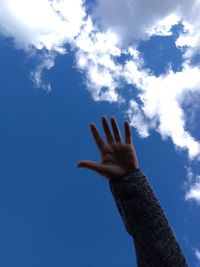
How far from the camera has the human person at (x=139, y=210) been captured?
7.17 ft

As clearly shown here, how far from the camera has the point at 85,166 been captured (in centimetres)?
268

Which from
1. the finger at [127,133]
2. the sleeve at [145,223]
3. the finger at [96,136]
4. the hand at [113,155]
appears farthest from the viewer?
the finger at [96,136]

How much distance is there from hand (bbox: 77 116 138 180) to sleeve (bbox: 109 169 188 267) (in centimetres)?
→ 12

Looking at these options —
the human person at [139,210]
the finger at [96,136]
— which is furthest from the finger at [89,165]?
the finger at [96,136]

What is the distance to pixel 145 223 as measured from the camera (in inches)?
89.7

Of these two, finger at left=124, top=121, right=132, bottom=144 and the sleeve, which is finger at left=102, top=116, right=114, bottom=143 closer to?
finger at left=124, top=121, right=132, bottom=144

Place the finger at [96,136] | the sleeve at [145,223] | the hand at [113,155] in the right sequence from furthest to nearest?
the finger at [96,136] < the hand at [113,155] < the sleeve at [145,223]

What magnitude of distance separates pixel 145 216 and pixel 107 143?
36.4 inches

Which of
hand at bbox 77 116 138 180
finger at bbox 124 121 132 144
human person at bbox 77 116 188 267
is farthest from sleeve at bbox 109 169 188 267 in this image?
finger at bbox 124 121 132 144

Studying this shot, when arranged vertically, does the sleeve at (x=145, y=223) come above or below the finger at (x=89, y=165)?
below

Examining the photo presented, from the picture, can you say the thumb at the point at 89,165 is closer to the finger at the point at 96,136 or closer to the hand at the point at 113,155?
the hand at the point at 113,155

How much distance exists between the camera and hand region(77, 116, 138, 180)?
2615mm

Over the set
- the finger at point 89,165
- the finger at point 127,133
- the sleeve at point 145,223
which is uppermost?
the finger at point 127,133

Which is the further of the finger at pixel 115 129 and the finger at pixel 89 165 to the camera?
the finger at pixel 115 129
